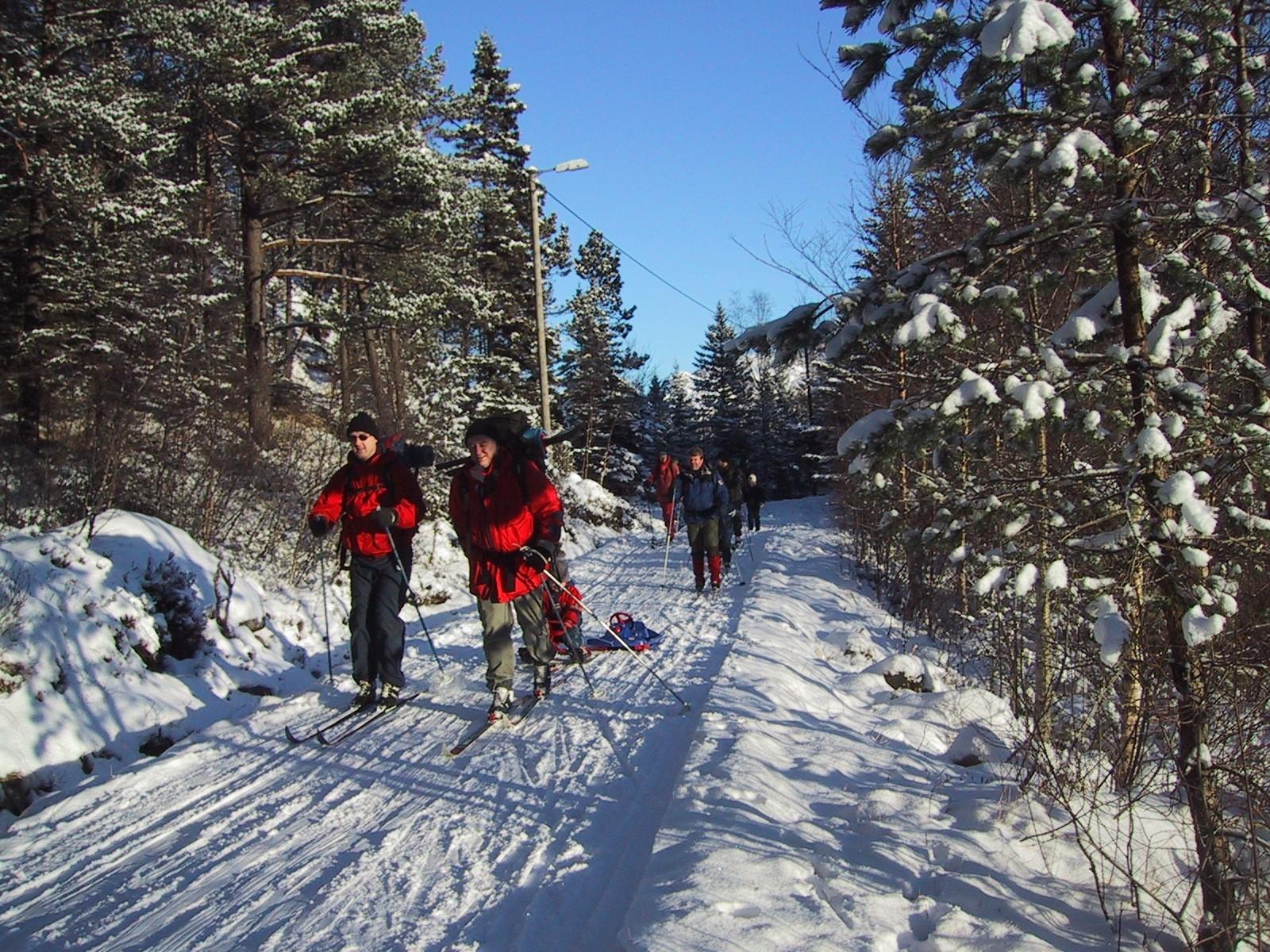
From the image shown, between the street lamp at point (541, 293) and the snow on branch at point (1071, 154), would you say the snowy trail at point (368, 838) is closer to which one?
the snow on branch at point (1071, 154)

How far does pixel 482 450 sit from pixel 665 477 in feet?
30.3

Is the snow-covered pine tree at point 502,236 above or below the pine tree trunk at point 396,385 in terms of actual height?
above

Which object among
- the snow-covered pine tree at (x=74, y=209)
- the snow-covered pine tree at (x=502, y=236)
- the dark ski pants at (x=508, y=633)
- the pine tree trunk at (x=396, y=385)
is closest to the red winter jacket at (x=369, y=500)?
the dark ski pants at (x=508, y=633)

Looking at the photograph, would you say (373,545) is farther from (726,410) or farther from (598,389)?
(726,410)

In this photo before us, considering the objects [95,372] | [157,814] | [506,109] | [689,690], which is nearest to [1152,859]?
[689,690]

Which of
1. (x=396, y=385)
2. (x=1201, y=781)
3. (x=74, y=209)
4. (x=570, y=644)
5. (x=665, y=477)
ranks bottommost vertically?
(x=1201, y=781)

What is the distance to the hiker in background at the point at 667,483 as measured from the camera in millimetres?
14938

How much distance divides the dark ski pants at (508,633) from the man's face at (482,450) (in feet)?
3.42

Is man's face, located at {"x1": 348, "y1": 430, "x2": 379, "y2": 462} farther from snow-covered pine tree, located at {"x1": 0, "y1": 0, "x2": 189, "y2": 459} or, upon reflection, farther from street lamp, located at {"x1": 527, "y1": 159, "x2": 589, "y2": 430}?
street lamp, located at {"x1": 527, "y1": 159, "x2": 589, "y2": 430}

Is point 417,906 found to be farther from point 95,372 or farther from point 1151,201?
point 95,372

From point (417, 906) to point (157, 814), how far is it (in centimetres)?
219

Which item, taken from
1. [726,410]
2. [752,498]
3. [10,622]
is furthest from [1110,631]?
[726,410]

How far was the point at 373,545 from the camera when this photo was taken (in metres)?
6.55

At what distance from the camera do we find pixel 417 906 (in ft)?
11.3
